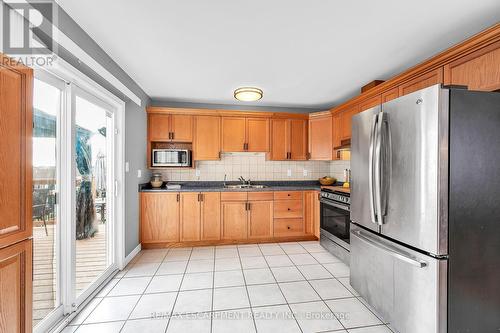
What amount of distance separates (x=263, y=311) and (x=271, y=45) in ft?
7.80

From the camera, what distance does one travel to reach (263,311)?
1941 mm

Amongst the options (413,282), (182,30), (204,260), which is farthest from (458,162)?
(204,260)

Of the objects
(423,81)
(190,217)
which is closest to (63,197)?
(190,217)

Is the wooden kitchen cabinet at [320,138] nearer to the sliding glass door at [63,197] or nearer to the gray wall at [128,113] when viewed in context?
the gray wall at [128,113]

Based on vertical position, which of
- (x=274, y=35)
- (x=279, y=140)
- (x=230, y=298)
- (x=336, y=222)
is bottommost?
(x=230, y=298)

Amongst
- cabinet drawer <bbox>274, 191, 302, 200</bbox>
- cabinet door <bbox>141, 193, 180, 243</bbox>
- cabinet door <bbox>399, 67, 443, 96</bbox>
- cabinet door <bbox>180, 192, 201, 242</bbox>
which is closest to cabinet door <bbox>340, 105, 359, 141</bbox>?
cabinet door <bbox>399, 67, 443, 96</bbox>

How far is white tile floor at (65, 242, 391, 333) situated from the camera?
1.77 m

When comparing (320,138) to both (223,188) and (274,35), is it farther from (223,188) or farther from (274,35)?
(274,35)

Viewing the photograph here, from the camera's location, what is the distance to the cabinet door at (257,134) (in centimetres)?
400

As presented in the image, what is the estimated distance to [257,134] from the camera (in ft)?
13.2

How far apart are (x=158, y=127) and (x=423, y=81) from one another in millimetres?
3568

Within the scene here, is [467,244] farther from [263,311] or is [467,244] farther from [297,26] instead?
[297,26]

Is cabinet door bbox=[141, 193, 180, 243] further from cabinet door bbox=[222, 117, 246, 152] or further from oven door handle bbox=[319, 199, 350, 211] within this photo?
oven door handle bbox=[319, 199, 350, 211]

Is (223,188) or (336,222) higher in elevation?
(223,188)
